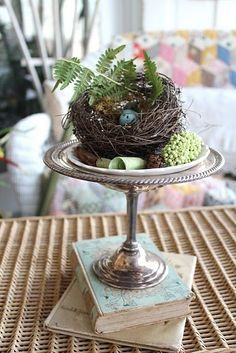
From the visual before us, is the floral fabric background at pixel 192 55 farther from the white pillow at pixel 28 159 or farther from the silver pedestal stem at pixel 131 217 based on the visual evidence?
the silver pedestal stem at pixel 131 217

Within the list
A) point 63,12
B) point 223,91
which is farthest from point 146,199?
point 63,12

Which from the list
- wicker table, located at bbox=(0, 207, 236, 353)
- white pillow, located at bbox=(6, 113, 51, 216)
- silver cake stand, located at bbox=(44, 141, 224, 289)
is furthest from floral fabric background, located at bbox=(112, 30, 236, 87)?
silver cake stand, located at bbox=(44, 141, 224, 289)

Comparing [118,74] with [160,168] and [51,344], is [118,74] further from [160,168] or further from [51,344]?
[51,344]

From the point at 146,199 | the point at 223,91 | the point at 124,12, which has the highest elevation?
the point at 124,12

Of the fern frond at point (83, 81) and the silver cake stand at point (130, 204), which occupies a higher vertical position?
the fern frond at point (83, 81)

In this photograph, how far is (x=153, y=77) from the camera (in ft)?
1.87

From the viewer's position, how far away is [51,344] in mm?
584

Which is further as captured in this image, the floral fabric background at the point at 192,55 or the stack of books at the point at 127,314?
the floral fabric background at the point at 192,55

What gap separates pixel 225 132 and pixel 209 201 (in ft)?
1.60

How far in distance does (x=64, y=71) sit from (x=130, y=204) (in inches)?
8.4

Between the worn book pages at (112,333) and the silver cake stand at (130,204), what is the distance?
57 millimetres

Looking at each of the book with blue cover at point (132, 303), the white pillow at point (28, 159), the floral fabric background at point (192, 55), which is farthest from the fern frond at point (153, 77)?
the floral fabric background at point (192, 55)

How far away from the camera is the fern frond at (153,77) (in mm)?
565

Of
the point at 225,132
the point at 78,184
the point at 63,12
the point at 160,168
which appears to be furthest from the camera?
the point at 63,12
